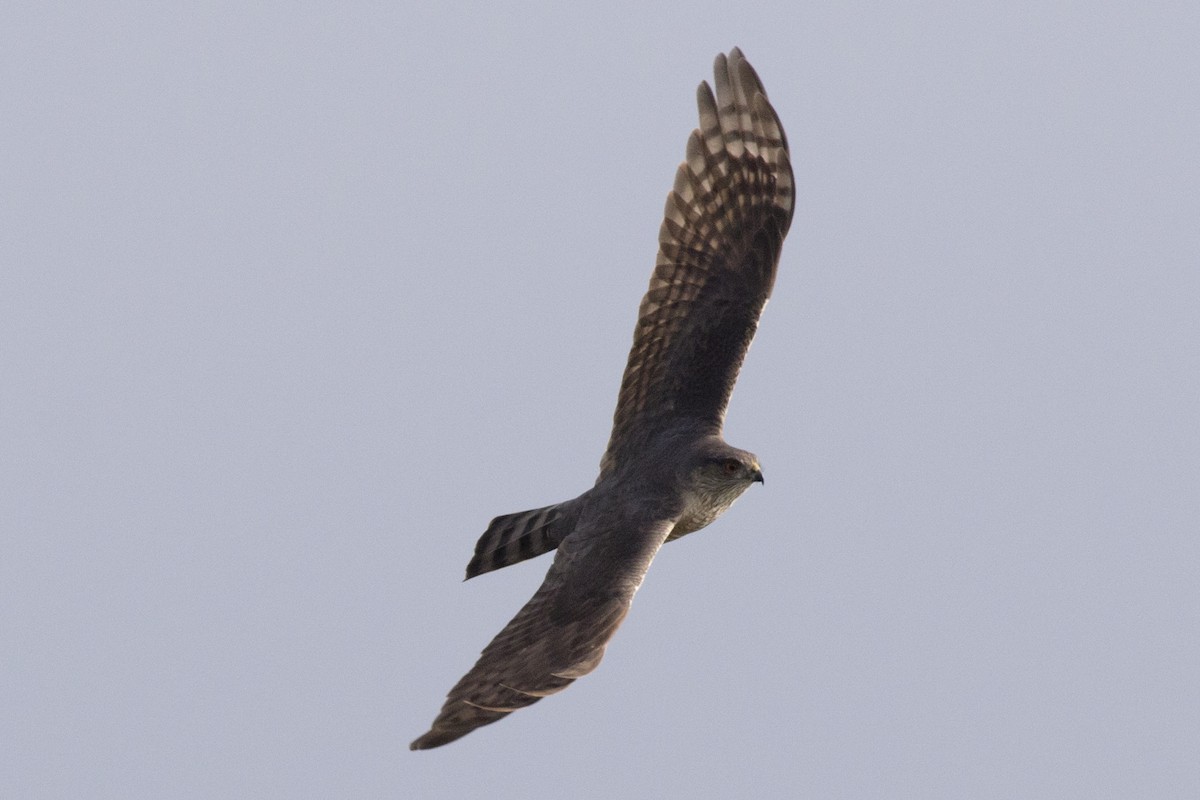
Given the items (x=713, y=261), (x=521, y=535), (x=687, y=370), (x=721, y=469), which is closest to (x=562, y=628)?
(x=521, y=535)

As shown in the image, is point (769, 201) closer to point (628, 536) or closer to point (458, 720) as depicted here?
point (628, 536)

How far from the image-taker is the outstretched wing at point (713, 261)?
507 inches

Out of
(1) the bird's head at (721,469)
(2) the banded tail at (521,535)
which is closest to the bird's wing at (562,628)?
(2) the banded tail at (521,535)

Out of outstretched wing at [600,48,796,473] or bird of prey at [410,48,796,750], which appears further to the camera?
outstretched wing at [600,48,796,473]

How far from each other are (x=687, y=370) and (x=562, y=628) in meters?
2.75

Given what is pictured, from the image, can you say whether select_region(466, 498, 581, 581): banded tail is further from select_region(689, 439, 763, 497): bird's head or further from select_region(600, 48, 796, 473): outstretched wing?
select_region(689, 439, 763, 497): bird's head

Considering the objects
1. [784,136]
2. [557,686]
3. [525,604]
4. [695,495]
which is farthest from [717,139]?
[557,686]

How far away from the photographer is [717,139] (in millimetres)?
13250

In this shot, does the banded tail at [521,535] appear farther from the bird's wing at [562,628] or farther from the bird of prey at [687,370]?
the bird's wing at [562,628]

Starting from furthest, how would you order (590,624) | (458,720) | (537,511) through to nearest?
(537,511) < (590,624) < (458,720)

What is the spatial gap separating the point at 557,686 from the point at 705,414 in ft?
10.7

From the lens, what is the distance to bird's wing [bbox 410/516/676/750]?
1001 cm

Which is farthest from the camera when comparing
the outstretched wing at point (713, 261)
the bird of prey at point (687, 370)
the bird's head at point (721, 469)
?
the outstretched wing at point (713, 261)

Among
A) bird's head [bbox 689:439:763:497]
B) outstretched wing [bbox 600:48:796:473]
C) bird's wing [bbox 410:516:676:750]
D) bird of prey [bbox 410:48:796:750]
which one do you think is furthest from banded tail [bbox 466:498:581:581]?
bird's head [bbox 689:439:763:497]
